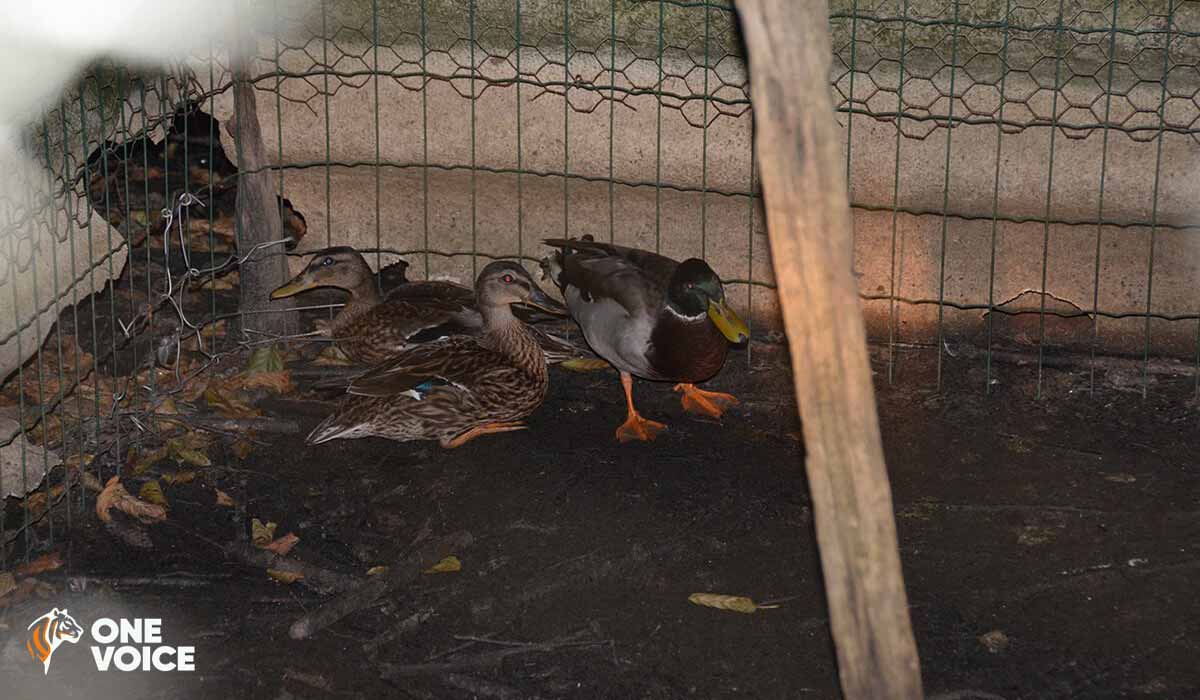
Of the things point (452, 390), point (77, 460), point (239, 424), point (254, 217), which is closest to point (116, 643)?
point (77, 460)

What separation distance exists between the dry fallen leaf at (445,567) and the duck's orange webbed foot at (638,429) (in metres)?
1.22

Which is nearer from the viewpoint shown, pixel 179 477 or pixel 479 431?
pixel 179 477

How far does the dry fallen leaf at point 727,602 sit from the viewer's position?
4504mm

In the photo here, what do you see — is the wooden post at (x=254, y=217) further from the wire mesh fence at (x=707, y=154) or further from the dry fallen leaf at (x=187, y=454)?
the dry fallen leaf at (x=187, y=454)

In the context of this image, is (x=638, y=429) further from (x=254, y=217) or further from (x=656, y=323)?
(x=254, y=217)

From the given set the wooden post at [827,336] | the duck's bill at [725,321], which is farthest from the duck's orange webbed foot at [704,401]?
the wooden post at [827,336]

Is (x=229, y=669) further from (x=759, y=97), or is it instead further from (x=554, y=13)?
(x=554, y=13)

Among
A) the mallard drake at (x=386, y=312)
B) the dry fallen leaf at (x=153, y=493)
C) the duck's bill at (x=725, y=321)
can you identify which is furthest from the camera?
the mallard drake at (x=386, y=312)

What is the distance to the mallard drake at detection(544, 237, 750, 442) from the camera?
5844mm

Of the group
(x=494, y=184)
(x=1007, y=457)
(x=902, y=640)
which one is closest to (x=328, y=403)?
(x=494, y=184)

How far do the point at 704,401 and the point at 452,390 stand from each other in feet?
3.38

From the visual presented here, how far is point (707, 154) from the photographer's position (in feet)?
21.9

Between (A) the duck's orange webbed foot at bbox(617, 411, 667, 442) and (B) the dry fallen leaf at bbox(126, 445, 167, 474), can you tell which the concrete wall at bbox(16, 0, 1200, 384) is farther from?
(B) the dry fallen leaf at bbox(126, 445, 167, 474)

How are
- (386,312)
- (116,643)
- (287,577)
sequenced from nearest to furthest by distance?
(116,643), (287,577), (386,312)
